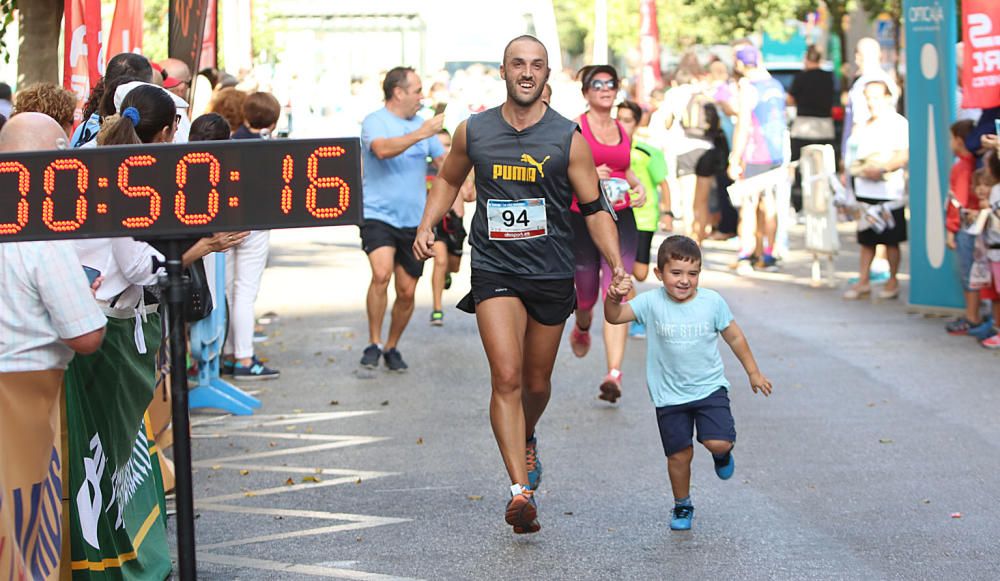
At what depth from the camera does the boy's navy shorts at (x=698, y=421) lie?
7.06 meters

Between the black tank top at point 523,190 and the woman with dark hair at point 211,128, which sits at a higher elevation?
the woman with dark hair at point 211,128

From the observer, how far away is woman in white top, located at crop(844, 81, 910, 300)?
1518 cm

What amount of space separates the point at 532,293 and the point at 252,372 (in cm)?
493

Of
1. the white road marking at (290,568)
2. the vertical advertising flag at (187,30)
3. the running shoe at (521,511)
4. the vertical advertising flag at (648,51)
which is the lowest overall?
the white road marking at (290,568)

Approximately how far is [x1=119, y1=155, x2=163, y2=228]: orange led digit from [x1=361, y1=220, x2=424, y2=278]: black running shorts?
7129 mm

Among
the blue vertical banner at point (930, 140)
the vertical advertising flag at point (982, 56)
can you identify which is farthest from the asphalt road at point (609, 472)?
the vertical advertising flag at point (982, 56)

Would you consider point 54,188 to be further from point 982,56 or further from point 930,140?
point 930,140

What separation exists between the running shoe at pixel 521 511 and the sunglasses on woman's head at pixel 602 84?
412 cm

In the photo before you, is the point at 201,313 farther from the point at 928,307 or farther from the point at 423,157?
the point at 928,307

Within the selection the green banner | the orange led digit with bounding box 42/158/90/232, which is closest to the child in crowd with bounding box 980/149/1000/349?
the green banner

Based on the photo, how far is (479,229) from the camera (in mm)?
7387

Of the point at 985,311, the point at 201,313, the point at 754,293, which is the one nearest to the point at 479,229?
the point at 201,313

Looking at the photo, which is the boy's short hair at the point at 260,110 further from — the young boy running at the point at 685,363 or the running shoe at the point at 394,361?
the young boy running at the point at 685,363

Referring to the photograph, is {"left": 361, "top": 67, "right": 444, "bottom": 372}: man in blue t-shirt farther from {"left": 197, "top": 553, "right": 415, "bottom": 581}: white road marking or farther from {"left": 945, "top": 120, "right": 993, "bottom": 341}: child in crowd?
{"left": 197, "top": 553, "right": 415, "bottom": 581}: white road marking
